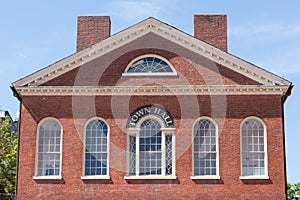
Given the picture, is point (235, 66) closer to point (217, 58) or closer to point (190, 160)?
point (217, 58)

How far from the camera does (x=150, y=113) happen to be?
1094 inches

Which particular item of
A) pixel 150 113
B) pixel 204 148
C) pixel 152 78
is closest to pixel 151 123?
pixel 150 113

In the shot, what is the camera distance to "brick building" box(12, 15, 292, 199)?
26.9m

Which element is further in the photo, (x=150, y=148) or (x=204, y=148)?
(x=150, y=148)

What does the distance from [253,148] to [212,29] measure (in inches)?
337

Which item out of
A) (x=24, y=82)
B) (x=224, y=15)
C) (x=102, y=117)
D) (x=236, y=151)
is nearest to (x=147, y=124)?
(x=102, y=117)

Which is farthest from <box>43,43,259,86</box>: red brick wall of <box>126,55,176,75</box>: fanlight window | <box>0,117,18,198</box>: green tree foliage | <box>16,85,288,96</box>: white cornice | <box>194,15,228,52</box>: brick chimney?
<box>0,117,18,198</box>: green tree foliage

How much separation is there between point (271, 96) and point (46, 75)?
33.7 feet

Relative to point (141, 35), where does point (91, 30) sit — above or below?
above

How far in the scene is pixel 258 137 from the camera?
90.0 ft

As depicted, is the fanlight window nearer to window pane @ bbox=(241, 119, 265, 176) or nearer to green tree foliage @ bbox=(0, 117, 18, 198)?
window pane @ bbox=(241, 119, 265, 176)

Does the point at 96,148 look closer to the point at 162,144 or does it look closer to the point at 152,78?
the point at 162,144

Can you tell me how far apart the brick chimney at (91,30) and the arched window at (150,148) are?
756 cm

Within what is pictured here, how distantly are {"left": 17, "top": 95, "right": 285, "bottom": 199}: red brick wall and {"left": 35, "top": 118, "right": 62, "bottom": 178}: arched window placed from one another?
291mm
